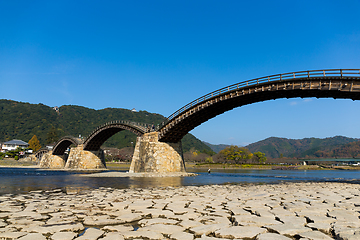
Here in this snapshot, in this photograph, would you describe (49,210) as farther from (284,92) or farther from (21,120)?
(21,120)

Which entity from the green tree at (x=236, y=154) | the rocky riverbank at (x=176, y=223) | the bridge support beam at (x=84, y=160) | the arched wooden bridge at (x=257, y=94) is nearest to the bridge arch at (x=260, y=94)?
the arched wooden bridge at (x=257, y=94)

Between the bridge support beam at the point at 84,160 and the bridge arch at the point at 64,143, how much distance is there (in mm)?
2681

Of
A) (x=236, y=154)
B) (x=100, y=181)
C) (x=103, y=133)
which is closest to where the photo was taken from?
(x=100, y=181)

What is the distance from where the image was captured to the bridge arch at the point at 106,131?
4579cm

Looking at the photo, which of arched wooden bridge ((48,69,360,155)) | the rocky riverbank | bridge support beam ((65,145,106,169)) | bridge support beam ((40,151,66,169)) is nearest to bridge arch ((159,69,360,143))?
arched wooden bridge ((48,69,360,155))

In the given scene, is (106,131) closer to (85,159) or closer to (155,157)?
(85,159)

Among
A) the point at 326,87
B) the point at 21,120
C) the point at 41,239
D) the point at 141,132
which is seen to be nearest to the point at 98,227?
the point at 41,239

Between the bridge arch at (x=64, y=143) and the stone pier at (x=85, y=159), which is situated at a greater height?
the bridge arch at (x=64, y=143)

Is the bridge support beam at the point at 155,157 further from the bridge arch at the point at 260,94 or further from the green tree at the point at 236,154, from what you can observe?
the green tree at the point at 236,154

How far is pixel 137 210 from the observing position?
725 centimetres

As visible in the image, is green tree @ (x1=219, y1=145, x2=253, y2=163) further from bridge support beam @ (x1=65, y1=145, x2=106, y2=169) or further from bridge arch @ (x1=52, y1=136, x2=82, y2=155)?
bridge arch @ (x1=52, y1=136, x2=82, y2=155)

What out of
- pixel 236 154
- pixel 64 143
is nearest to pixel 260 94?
pixel 64 143

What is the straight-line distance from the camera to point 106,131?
58.9m

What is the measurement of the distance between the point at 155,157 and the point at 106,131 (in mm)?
27153
